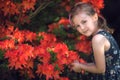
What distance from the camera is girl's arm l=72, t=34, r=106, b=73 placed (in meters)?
3.35

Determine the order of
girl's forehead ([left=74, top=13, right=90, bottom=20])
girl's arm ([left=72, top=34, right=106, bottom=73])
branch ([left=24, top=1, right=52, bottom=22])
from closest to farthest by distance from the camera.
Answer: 1. girl's arm ([left=72, top=34, right=106, bottom=73])
2. girl's forehead ([left=74, top=13, right=90, bottom=20])
3. branch ([left=24, top=1, right=52, bottom=22])

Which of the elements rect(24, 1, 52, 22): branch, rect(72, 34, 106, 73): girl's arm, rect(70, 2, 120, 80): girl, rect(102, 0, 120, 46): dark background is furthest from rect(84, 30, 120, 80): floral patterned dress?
rect(102, 0, 120, 46): dark background

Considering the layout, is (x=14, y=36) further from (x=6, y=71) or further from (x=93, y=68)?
(x=93, y=68)

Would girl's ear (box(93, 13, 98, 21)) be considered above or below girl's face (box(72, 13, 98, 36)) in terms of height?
above

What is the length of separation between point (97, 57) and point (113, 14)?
7.48 feet

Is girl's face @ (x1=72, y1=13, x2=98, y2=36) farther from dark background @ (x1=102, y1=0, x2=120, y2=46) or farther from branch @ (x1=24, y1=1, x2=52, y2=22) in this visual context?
dark background @ (x1=102, y1=0, x2=120, y2=46)

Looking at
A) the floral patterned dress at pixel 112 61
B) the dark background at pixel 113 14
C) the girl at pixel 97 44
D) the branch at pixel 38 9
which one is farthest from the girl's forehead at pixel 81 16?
the dark background at pixel 113 14

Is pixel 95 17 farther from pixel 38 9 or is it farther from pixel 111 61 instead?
pixel 38 9

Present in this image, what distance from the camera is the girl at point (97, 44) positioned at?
11.1 ft

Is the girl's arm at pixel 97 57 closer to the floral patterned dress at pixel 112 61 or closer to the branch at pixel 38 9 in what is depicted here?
the floral patterned dress at pixel 112 61

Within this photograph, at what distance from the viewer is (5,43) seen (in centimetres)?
332

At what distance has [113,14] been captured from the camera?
5551 millimetres

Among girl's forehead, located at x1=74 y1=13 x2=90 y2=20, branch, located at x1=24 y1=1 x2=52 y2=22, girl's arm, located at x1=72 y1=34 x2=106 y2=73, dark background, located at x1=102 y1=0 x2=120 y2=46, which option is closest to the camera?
girl's arm, located at x1=72 y1=34 x2=106 y2=73

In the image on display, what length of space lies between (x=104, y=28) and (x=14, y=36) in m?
0.81
